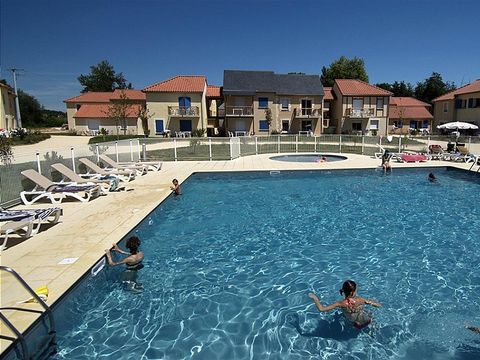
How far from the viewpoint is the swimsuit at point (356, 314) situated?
177 inches

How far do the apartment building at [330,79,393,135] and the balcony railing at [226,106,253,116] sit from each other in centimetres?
1158

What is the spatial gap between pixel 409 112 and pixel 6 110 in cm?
5456

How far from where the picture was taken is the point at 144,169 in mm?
15234

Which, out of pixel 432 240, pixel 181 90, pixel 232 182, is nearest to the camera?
pixel 432 240

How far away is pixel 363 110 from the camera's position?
40.5 m

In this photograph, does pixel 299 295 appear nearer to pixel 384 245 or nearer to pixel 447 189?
pixel 384 245

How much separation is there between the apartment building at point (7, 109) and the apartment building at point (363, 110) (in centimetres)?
4065

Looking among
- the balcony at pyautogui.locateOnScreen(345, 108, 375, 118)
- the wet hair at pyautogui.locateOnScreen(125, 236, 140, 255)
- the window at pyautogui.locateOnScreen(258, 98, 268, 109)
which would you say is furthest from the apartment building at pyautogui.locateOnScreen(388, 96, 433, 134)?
the wet hair at pyautogui.locateOnScreen(125, 236, 140, 255)

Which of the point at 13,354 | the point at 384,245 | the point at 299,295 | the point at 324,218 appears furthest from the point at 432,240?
the point at 13,354

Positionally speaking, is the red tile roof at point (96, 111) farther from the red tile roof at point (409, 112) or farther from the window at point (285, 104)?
the red tile roof at point (409, 112)

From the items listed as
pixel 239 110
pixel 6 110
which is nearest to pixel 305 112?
pixel 239 110

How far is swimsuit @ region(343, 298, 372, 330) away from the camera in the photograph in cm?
450

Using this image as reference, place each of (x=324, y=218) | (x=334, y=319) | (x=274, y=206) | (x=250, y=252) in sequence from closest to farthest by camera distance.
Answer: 1. (x=334, y=319)
2. (x=250, y=252)
3. (x=324, y=218)
4. (x=274, y=206)

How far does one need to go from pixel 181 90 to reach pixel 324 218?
31533mm
